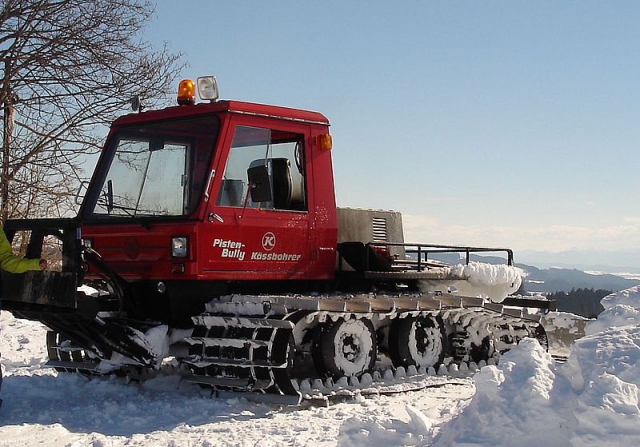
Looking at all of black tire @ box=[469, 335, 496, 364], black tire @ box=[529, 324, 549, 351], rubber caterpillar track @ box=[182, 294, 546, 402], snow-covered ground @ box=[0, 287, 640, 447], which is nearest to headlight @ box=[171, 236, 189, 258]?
rubber caterpillar track @ box=[182, 294, 546, 402]

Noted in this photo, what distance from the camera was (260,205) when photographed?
802 cm

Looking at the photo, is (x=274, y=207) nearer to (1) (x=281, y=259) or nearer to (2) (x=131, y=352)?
(1) (x=281, y=259)

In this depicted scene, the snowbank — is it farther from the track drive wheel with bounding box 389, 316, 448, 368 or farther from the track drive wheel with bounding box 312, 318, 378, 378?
the track drive wheel with bounding box 389, 316, 448, 368

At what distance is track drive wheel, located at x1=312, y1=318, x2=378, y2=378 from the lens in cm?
800

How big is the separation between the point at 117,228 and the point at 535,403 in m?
4.69

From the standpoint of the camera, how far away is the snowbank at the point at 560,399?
178 inches

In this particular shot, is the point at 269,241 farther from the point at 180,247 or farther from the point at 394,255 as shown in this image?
the point at 394,255

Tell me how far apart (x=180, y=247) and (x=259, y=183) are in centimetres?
97

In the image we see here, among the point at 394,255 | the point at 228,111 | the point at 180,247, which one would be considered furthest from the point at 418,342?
the point at 228,111

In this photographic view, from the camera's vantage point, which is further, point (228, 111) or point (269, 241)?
point (269, 241)

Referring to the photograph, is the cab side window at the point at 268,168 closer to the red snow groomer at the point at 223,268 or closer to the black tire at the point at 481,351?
the red snow groomer at the point at 223,268

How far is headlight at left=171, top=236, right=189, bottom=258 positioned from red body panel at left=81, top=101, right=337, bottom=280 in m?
0.04

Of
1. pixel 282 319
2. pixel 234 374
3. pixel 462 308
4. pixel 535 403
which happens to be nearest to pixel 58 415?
pixel 234 374

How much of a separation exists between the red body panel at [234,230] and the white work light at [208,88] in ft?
0.59
